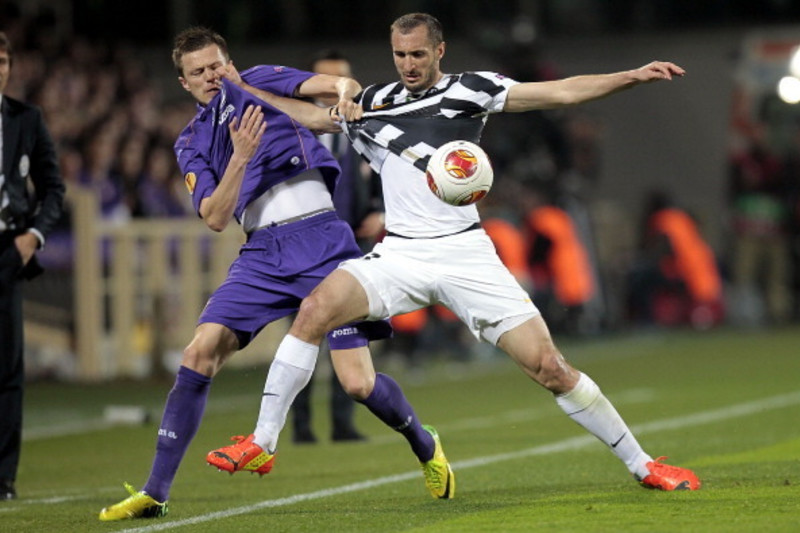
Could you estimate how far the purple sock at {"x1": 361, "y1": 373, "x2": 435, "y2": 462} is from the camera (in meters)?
7.36

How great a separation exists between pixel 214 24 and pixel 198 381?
2077 centimetres

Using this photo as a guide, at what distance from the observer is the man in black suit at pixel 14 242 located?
8.15 meters

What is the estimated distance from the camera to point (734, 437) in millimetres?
10102

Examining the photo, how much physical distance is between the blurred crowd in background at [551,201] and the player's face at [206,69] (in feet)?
30.2

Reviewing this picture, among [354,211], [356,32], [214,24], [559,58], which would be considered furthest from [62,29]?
[354,211]

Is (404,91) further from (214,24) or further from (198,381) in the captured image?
(214,24)

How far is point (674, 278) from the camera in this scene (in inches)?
907

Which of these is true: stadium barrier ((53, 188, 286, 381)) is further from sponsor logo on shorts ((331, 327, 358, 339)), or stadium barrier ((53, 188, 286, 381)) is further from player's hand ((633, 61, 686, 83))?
player's hand ((633, 61, 686, 83))

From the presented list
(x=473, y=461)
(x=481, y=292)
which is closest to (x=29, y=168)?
(x=481, y=292)

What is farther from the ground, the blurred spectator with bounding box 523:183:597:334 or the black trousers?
the black trousers

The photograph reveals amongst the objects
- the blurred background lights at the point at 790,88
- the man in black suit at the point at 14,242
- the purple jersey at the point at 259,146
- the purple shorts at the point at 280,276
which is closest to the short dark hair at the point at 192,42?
the purple jersey at the point at 259,146

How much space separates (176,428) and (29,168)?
2071mm

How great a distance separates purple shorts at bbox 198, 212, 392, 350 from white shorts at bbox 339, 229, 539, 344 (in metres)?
0.28

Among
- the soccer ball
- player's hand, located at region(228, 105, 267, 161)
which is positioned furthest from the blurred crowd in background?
the soccer ball
